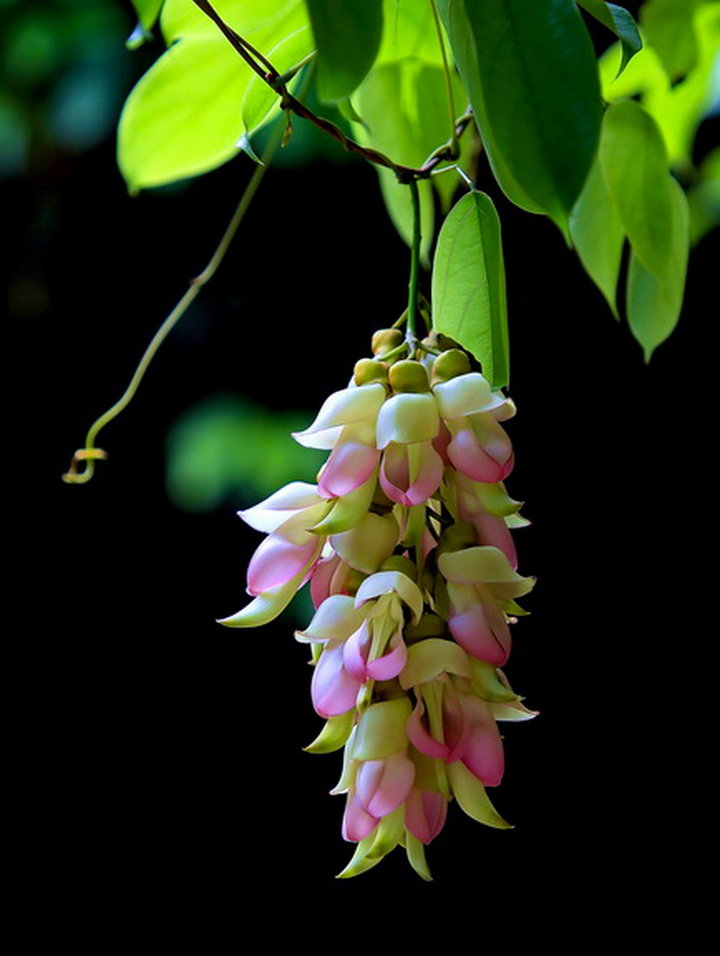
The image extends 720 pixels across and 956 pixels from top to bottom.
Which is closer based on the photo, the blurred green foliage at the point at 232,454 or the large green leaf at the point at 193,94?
the large green leaf at the point at 193,94

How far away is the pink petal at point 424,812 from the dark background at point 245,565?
961 mm

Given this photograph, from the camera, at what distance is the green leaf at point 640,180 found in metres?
0.52

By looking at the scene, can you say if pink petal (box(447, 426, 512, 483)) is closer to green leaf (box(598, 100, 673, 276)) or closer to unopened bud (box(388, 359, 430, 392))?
unopened bud (box(388, 359, 430, 392))

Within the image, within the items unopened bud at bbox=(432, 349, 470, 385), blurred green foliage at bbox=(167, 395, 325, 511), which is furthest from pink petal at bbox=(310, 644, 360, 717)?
blurred green foliage at bbox=(167, 395, 325, 511)

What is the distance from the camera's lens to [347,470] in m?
0.38

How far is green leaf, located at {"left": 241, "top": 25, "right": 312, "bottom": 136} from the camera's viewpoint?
0.45m

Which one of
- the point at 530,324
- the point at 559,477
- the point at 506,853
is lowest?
the point at 506,853

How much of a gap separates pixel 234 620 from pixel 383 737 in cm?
7

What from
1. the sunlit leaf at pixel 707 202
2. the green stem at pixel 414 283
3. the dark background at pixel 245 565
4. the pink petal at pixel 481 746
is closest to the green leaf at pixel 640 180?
the green stem at pixel 414 283

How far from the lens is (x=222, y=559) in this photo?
1.39 meters

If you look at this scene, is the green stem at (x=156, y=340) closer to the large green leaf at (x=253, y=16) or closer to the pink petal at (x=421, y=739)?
the large green leaf at (x=253, y=16)

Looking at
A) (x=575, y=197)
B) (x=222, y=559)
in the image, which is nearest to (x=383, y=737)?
(x=575, y=197)

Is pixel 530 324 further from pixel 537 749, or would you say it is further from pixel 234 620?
pixel 234 620

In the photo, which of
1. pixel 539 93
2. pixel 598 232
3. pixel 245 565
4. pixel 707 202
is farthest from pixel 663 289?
pixel 245 565
